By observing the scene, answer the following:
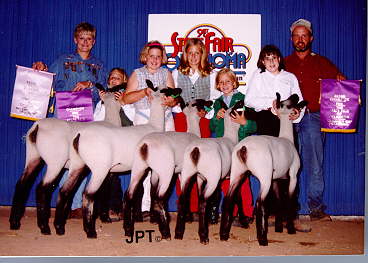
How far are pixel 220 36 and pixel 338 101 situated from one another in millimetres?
1299

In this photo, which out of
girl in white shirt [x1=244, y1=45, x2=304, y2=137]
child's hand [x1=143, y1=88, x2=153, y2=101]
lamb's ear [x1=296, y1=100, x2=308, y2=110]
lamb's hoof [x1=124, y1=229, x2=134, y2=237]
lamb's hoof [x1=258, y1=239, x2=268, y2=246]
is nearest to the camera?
lamb's hoof [x1=258, y1=239, x2=268, y2=246]

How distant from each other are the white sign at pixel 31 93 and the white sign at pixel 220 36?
1.17 meters

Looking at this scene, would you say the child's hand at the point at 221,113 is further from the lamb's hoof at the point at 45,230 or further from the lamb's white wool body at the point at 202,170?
the lamb's hoof at the point at 45,230

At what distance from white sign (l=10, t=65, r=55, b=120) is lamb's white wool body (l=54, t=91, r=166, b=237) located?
89 centimetres

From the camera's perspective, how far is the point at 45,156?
4.04 meters

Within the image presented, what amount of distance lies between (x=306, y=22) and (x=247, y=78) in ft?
2.56

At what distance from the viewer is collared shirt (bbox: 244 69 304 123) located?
14.7 feet

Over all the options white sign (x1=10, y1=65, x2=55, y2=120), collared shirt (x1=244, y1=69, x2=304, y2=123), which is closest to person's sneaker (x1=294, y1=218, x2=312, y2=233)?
collared shirt (x1=244, y1=69, x2=304, y2=123)

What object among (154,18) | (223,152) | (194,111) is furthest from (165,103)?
(154,18)

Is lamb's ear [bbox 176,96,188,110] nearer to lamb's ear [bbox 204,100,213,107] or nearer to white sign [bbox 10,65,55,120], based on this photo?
lamb's ear [bbox 204,100,213,107]

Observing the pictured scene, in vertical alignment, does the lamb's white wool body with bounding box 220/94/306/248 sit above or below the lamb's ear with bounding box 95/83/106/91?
below

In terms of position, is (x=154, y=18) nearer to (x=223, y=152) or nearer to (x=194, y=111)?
(x=194, y=111)

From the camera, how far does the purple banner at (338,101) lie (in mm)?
4605

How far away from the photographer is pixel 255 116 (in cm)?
440
